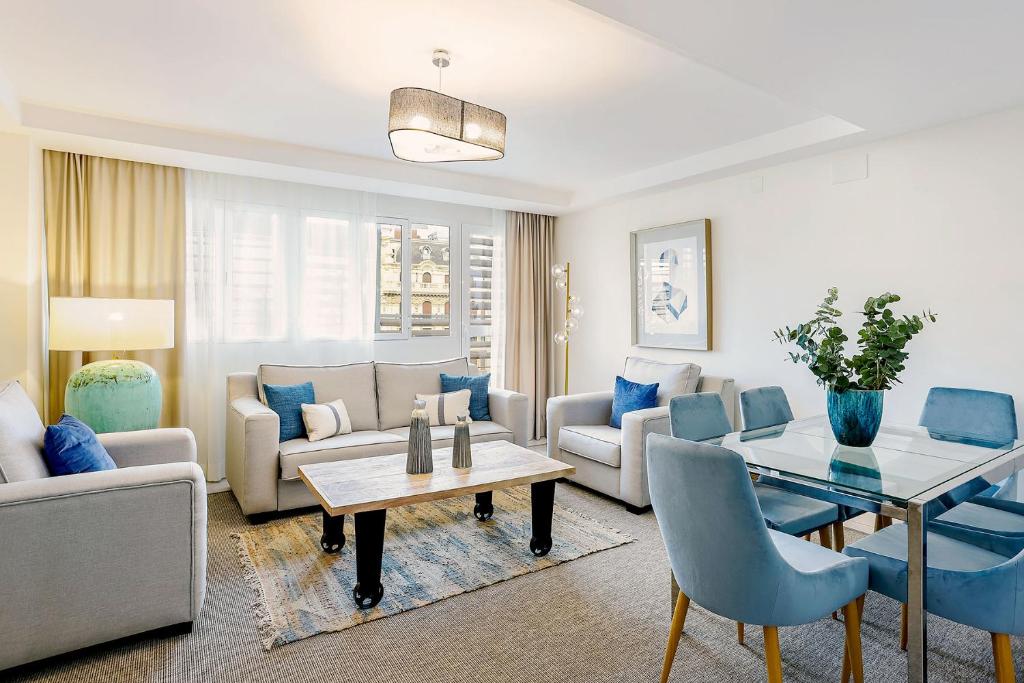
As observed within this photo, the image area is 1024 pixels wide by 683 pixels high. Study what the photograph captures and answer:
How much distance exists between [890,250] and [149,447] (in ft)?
14.2

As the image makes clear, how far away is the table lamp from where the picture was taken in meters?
3.27

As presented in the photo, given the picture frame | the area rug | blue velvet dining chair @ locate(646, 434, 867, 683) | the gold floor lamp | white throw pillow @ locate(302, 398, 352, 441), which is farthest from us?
the gold floor lamp

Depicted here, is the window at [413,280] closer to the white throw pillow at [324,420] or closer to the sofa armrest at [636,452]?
the white throw pillow at [324,420]

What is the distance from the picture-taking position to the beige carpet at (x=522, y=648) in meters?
1.98

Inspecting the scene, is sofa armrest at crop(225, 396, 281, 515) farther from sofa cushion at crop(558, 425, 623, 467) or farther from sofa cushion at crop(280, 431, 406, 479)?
sofa cushion at crop(558, 425, 623, 467)

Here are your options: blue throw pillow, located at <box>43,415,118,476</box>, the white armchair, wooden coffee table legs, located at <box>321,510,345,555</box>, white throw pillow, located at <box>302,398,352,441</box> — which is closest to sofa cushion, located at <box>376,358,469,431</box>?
white throw pillow, located at <box>302,398,352,441</box>

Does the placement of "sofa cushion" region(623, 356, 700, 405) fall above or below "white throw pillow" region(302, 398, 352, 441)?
above

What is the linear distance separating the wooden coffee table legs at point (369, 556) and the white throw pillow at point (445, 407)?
1731 mm

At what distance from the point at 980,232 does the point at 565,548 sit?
282 centimetres

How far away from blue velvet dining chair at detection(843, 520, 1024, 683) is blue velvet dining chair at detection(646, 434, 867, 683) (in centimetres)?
12

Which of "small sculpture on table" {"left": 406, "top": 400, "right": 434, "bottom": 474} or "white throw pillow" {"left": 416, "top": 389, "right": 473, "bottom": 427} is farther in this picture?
"white throw pillow" {"left": 416, "top": 389, "right": 473, "bottom": 427}

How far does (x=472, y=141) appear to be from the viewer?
2650mm

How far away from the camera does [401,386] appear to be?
440cm

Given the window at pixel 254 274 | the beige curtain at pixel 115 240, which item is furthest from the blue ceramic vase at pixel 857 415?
the beige curtain at pixel 115 240
